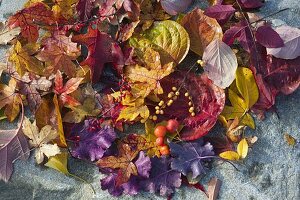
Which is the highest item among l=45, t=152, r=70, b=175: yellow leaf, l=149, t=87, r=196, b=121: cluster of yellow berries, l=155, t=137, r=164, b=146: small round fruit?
l=149, t=87, r=196, b=121: cluster of yellow berries

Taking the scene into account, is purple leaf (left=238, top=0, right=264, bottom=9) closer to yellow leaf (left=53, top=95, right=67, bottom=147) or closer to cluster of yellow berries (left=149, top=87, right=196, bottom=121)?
cluster of yellow berries (left=149, top=87, right=196, bottom=121)

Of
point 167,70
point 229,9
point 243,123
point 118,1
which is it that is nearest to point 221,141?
point 243,123

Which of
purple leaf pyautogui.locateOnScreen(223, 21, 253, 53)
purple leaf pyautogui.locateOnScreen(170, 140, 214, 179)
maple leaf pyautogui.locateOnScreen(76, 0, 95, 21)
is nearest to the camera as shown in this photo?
purple leaf pyautogui.locateOnScreen(170, 140, 214, 179)

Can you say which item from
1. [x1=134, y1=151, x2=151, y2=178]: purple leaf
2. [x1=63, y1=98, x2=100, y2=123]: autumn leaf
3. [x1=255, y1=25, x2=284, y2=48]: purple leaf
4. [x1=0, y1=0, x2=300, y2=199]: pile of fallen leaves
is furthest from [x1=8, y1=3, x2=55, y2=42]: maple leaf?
[x1=255, y1=25, x2=284, y2=48]: purple leaf

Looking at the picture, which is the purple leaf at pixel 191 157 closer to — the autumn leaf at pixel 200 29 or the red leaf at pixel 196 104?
the red leaf at pixel 196 104

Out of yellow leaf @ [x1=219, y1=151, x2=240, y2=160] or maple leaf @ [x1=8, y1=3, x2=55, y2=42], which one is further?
maple leaf @ [x1=8, y1=3, x2=55, y2=42]

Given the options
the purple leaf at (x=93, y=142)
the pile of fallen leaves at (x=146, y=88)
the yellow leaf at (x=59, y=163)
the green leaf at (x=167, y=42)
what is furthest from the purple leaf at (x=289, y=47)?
the yellow leaf at (x=59, y=163)

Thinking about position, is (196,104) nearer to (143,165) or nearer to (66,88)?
(143,165)
